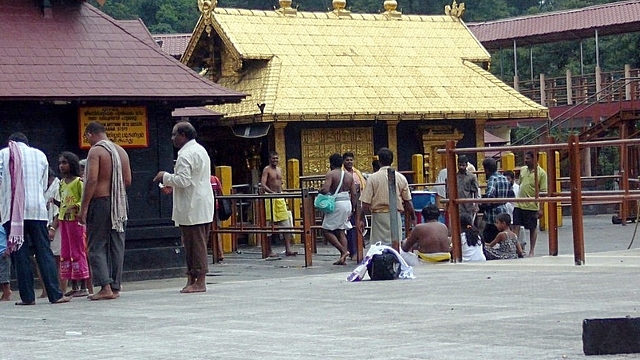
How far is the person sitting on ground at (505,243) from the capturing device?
16.4 meters

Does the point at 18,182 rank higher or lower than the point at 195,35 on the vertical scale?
lower

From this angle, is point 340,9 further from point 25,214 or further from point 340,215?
point 25,214

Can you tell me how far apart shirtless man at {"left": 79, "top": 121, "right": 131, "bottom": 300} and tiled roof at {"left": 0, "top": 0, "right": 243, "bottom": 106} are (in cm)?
308

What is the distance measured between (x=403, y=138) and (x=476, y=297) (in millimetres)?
16598

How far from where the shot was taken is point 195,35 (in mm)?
27312

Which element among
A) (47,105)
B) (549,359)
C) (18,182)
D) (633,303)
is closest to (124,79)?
(47,105)

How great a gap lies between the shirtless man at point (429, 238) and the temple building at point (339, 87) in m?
9.29

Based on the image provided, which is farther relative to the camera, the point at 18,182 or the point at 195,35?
the point at 195,35

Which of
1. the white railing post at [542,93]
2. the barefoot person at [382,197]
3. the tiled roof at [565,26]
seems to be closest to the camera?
the barefoot person at [382,197]

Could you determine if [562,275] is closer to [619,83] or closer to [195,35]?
[195,35]

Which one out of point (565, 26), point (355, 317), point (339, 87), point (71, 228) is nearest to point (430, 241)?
point (71, 228)

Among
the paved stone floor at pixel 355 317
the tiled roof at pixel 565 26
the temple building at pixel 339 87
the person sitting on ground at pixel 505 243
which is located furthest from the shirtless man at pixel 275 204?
the tiled roof at pixel 565 26

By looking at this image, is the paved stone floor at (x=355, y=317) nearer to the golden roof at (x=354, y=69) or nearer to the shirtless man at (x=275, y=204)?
the shirtless man at (x=275, y=204)

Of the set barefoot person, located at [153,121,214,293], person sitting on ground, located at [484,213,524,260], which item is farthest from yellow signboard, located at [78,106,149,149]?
person sitting on ground, located at [484,213,524,260]
